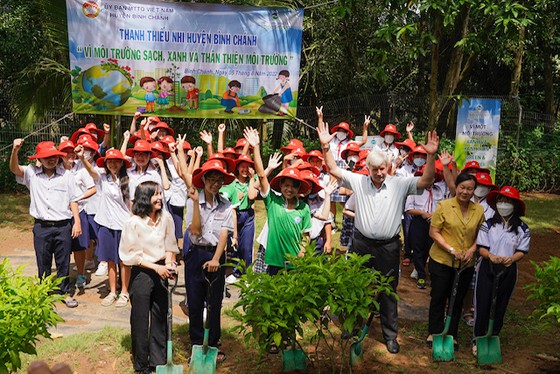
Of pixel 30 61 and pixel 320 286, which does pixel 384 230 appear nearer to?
pixel 320 286

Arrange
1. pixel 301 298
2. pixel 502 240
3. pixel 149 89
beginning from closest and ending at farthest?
1. pixel 301 298
2. pixel 502 240
3. pixel 149 89

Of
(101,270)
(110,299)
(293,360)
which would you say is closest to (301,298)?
(293,360)

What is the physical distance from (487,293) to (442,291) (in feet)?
1.33

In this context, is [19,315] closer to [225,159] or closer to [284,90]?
[225,159]

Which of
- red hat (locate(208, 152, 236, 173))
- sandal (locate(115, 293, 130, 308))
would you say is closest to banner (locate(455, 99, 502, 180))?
red hat (locate(208, 152, 236, 173))

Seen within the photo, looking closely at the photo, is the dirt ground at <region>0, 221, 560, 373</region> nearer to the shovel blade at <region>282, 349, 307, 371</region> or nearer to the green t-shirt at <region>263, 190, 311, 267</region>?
the shovel blade at <region>282, 349, 307, 371</region>

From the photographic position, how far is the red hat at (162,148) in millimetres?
7688

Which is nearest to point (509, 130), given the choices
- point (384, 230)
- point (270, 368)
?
point (384, 230)

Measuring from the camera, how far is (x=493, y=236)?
566 centimetres

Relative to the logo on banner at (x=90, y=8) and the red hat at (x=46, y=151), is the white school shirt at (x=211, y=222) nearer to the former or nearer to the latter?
the red hat at (x=46, y=151)

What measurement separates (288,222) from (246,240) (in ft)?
6.69

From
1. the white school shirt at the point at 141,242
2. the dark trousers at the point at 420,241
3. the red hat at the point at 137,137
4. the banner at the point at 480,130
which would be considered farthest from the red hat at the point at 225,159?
the banner at the point at 480,130

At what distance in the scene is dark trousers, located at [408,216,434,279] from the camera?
7.96 meters

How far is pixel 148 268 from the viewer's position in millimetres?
4992
